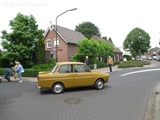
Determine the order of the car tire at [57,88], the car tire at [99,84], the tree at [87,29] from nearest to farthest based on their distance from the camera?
the car tire at [57,88]
the car tire at [99,84]
the tree at [87,29]

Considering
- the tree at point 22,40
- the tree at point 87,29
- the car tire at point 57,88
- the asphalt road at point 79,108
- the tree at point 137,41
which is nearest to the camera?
the asphalt road at point 79,108

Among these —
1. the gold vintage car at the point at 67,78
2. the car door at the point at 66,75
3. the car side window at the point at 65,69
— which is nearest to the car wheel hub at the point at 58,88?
the gold vintage car at the point at 67,78

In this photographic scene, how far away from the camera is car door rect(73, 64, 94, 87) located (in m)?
8.90

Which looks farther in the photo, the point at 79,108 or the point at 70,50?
the point at 70,50

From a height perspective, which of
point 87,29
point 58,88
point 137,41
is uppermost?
point 87,29

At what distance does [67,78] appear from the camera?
8.71m

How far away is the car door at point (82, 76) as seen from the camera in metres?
8.90

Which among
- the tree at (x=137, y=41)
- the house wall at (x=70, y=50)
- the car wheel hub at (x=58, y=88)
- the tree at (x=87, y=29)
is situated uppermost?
Result: the tree at (x=87, y=29)

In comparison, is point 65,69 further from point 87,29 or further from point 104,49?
point 87,29

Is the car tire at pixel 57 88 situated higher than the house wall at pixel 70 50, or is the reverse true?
the house wall at pixel 70 50

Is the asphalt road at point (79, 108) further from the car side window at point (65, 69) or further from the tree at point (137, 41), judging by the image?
the tree at point (137, 41)

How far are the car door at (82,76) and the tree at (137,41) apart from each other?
2068 inches

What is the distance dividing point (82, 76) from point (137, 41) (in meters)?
56.2

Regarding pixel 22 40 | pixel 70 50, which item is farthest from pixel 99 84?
pixel 70 50
